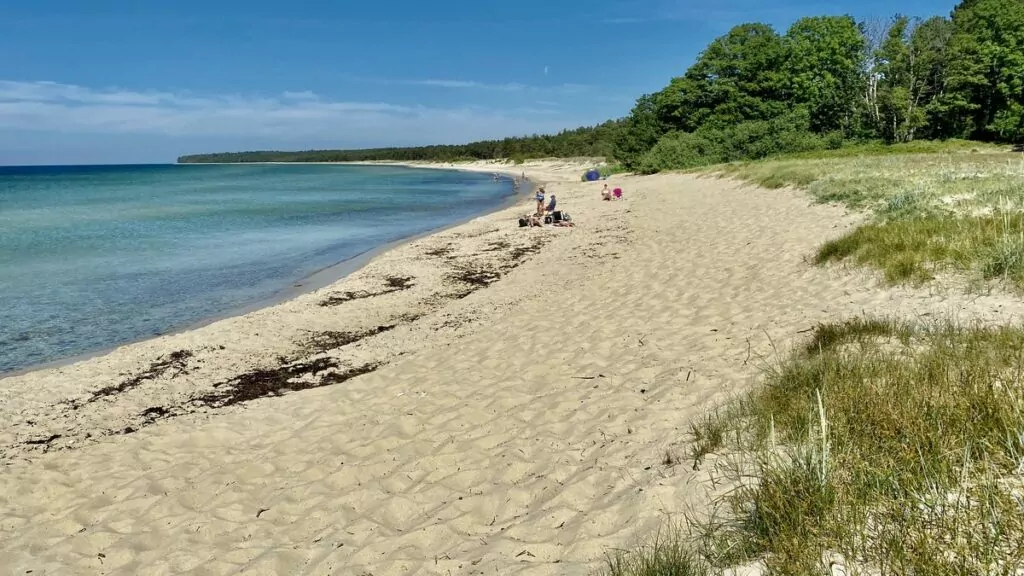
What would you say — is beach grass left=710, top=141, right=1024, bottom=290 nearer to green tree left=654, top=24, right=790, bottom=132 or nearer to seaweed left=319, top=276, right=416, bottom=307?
seaweed left=319, top=276, right=416, bottom=307

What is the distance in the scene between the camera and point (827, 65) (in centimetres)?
4944

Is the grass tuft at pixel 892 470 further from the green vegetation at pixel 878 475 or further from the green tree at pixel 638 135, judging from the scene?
the green tree at pixel 638 135

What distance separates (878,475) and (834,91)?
2275 inches

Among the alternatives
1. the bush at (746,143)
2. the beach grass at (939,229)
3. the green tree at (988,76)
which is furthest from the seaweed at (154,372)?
the green tree at (988,76)

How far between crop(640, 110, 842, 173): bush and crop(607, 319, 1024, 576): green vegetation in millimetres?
44475

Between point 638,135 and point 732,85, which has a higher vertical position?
point 732,85

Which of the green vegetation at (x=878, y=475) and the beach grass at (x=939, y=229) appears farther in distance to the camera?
the beach grass at (x=939, y=229)

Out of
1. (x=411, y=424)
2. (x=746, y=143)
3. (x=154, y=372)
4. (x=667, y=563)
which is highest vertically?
(x=746, y=143)

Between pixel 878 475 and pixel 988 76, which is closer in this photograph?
pixel 878 475

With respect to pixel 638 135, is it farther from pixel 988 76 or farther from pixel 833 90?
pixel 988 76

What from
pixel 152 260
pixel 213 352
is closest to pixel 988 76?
pixel 213 352

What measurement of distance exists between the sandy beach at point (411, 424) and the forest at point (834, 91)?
132 feet

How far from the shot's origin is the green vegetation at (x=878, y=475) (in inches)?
88.0

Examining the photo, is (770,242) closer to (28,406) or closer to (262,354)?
(262,354)
